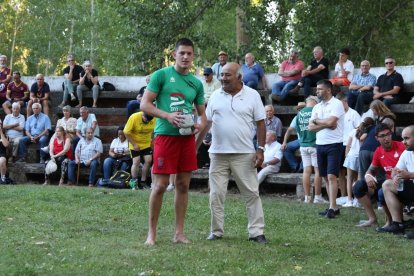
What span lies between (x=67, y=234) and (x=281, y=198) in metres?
6.78

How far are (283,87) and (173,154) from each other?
33.1 ft

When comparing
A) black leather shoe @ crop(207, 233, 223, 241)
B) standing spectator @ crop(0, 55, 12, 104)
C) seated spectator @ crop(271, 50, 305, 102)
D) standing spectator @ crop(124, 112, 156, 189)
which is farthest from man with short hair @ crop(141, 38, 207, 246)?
standing spectator @ crop(0, 55, 12, 104)

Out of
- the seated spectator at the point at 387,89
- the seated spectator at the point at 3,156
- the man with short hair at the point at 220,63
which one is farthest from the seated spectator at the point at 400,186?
the seated spectator at the point at 3,156

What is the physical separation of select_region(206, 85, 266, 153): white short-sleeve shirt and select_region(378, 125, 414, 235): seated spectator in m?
2.10

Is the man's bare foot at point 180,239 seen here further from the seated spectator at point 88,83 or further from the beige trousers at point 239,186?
the seated spectator at point 88,83

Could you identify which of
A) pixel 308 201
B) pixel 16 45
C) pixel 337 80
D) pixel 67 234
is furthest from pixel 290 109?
pixel 16 45

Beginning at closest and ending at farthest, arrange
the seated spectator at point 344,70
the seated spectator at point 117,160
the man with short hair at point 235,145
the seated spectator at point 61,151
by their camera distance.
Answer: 1. the man with short hair at point 235,145
2. the seated spectator at point 344,70
3. the seated spectator at point 117,160
4. the seated spectator at point 61,151

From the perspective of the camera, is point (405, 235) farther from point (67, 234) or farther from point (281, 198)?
point (281, 198)

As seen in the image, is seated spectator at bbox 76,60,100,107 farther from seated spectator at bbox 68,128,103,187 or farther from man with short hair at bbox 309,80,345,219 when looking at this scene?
man with short hair at bbox 309,80,345,219

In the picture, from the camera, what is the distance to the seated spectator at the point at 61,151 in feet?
62.8

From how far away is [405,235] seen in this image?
33.9 ft

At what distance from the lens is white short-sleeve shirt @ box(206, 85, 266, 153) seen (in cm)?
943

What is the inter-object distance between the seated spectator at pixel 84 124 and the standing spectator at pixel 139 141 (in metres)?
2.21

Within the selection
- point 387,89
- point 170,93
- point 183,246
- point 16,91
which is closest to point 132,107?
point 16,91
